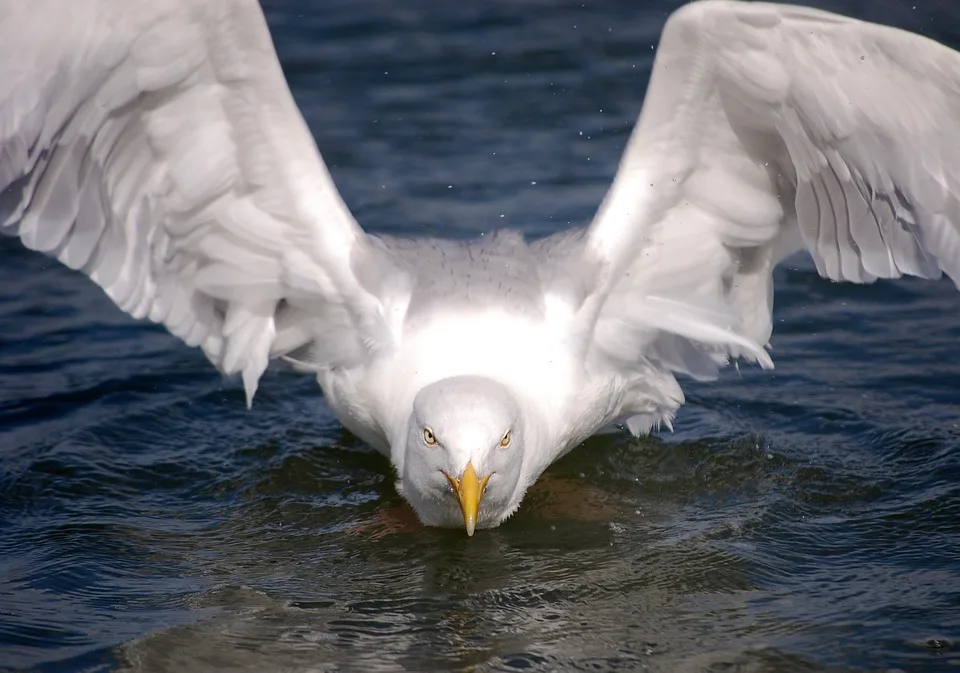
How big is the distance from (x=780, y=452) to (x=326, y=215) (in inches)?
91.9

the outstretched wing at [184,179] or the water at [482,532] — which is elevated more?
the outstretched wing at [184,179]

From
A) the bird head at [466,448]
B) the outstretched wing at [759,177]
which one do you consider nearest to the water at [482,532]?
the bird head at [466,448]

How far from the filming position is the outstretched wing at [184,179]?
5.53m

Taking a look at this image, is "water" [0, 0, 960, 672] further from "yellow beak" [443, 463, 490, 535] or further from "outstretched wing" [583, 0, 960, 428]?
"outstretched wing" [583, 0, 960, 428]

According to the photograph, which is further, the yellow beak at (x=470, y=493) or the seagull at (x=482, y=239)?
the seagull at (x=482, y=239)

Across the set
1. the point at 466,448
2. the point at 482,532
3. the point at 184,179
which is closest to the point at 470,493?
the point at 466,448

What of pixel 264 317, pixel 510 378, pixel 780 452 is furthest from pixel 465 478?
pixel 780 452

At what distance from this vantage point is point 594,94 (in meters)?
11.1

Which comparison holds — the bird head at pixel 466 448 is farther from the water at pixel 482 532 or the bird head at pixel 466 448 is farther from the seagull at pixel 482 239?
the water at pixel 482 532

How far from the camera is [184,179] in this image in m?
6.07

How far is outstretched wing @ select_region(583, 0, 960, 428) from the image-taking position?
18.0 feet

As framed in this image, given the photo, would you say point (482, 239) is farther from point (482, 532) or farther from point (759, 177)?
point (482, 532)

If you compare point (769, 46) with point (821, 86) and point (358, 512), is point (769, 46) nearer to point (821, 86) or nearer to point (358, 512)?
point (821, 86)

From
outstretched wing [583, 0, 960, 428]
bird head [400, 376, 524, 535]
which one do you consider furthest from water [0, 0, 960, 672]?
outstretched wing [583, 0, 960, 428]
